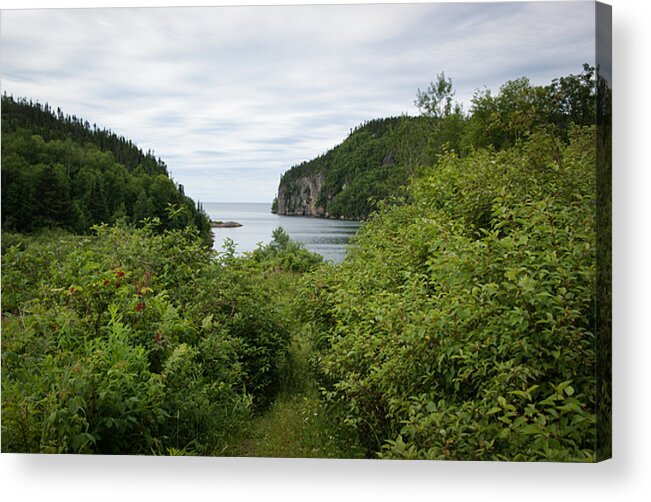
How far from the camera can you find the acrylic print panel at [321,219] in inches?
142

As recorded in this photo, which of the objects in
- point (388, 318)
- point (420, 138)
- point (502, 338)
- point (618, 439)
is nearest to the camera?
point (502, 338)

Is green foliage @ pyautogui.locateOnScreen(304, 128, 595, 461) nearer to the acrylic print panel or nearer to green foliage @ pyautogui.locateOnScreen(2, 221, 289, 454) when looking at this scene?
the acrylic print panel

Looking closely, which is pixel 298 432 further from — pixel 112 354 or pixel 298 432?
pixel 112 354

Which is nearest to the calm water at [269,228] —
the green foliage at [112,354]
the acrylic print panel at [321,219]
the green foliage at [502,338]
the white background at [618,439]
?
the acrylic print panel at [321,219]

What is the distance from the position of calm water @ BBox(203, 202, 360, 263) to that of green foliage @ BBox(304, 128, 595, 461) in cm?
70

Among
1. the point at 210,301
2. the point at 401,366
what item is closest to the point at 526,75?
the point at 401,366

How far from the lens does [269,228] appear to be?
4.49m

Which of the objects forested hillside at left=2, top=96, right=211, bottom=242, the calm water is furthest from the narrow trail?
forested hillside at left=2, top=96, right=211, bottom=242

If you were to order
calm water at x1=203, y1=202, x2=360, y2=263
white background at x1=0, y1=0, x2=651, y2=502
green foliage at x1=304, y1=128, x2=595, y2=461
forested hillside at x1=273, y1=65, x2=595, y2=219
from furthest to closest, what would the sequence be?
calm water at x1=203, y1=202, x2=360, y2=263 < forested hillside at x1=273, y1=65, x2=595, y2=219 < white background at x1=0, y1=0, x2=651, y2=502 < green foliage at x1=304, y1=128, x2=595, y2=461

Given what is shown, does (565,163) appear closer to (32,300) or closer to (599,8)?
(599,8)

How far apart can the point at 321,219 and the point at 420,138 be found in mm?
910

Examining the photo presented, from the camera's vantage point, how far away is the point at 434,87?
4051 mm

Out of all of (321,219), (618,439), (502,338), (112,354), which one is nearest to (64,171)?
(112,354)

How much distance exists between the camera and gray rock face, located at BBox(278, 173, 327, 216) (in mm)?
4398
